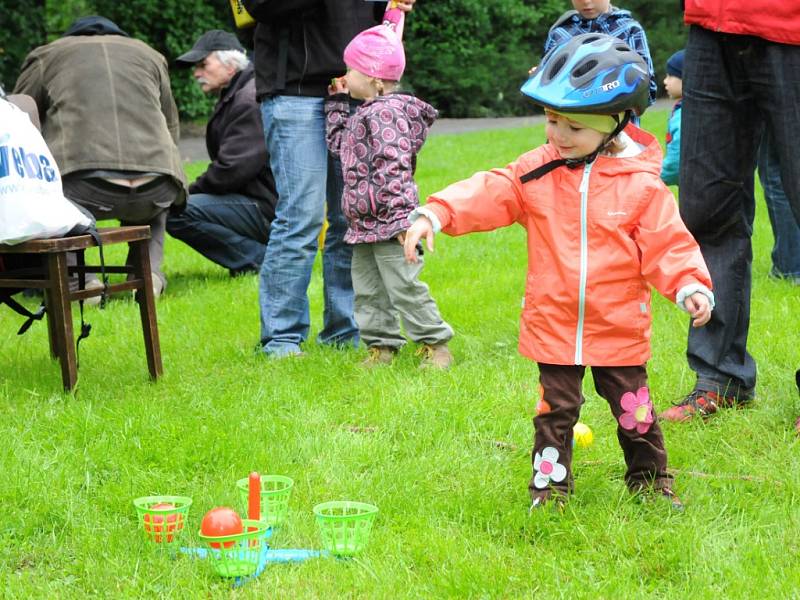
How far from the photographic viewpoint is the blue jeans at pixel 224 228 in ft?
25.8

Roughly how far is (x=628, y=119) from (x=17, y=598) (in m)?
2.17

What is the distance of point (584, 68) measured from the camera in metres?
3.15

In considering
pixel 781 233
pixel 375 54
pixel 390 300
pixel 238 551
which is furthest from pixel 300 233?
pixel 781 233

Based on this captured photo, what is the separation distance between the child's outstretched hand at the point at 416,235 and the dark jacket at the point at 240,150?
196 inches

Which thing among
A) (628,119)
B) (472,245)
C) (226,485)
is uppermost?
(628,119)

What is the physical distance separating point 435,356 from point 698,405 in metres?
1.37

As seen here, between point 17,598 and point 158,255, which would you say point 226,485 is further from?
point 158,255

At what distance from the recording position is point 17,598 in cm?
290

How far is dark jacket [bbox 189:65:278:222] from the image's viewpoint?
7.95 metres

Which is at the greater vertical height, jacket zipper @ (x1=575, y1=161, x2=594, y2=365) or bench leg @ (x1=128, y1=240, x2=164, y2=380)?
jacket zipper @ (x1=575, y1=161, x2=594, y2=365)

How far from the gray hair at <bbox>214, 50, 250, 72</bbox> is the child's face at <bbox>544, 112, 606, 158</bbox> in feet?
16.9

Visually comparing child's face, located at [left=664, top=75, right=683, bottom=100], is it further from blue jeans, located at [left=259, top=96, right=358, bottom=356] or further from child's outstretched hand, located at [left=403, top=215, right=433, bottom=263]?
child's outstretched hand, located at [left=403, top=215, right=433, bottom=263]

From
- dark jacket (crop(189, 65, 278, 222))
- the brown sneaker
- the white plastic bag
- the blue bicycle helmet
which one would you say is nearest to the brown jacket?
dark jacket (crop(189, 65, 278, 222))

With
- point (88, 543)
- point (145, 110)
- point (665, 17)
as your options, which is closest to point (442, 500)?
point (88, 543)
